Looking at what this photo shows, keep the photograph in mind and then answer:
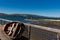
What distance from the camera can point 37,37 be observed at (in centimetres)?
599

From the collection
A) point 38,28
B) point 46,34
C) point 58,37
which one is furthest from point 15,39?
point 58,37

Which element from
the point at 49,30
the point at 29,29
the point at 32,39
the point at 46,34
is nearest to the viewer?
the point at 49,30

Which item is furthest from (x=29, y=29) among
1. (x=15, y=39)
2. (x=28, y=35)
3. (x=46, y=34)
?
(x=46, y=34)

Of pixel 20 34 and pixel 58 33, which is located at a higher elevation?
pixel 58 33

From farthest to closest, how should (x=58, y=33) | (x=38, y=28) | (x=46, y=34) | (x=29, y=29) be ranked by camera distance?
(x=29, y=29)
(x=38, y=28)
(x=46, y=34)
(x=58, y=33)

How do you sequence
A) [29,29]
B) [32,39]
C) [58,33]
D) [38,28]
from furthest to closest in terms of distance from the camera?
[29,29], [32,39], [38,28], [58,33]

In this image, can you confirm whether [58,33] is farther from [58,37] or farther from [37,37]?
[37,37]

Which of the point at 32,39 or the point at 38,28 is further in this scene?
the point at 32,39

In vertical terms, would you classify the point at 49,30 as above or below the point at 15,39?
above

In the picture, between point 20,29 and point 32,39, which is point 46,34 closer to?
point 32,39

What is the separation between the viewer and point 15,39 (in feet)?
22.2

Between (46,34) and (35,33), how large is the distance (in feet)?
2.93

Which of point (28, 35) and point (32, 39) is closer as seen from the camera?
point (32, 39)

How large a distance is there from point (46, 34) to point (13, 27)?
2.02 m
